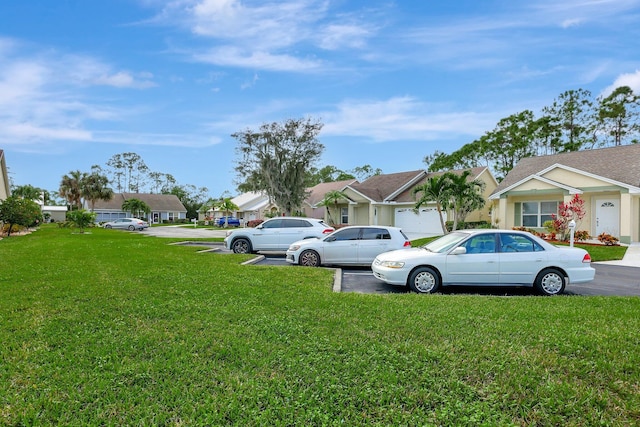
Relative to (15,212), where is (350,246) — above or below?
below

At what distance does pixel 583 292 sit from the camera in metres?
8.78

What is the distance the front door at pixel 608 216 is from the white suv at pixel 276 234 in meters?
16.9

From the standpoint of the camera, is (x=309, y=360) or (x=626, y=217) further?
(x=626, y=217)

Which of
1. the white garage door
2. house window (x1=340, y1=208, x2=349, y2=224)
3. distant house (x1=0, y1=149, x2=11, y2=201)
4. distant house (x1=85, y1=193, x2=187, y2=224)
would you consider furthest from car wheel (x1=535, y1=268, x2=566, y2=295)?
distant house (x1=85, y1=193, x2=187, y2=224)

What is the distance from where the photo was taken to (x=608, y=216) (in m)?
20.9

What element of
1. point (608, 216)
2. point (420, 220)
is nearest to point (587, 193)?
point (608, 216)

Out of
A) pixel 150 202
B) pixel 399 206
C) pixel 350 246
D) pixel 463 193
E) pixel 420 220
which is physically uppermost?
pixel 150 202

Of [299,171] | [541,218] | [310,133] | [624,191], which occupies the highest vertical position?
[310,133]

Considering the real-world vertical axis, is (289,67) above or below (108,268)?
above

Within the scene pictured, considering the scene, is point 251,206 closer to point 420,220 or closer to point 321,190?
point 321,190

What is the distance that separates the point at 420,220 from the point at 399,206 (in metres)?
2.70

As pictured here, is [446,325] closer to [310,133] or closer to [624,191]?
[624,191]

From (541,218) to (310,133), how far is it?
2207 cm

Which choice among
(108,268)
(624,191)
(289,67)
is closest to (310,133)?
(289,67)
